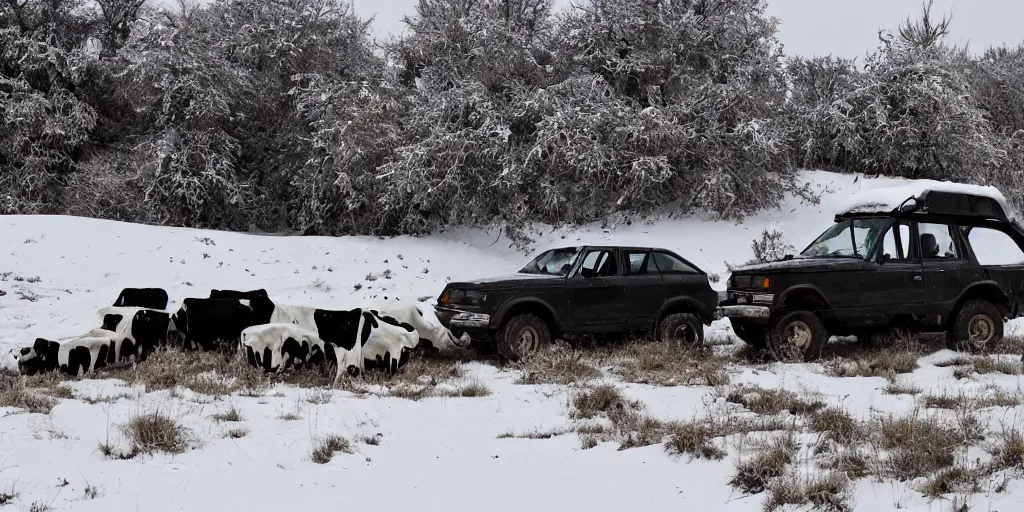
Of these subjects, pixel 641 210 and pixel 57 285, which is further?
pixel 641 210

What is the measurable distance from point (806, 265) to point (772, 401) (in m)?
2.72

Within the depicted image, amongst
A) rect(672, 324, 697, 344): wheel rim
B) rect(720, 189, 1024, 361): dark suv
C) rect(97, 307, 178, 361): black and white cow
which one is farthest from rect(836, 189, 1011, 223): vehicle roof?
rect(97, 307, 178, 361): black and white cow

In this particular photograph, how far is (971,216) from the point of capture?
390 inches

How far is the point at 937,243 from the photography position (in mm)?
9758

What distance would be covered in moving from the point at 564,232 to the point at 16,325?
12.1m

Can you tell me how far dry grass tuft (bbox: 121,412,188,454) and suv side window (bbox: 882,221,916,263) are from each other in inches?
316

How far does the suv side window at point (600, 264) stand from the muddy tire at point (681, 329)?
97 cm

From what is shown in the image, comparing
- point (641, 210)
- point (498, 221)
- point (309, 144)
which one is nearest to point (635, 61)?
point (641, 210)

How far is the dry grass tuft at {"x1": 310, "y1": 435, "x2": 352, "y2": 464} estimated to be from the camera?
5.62 m

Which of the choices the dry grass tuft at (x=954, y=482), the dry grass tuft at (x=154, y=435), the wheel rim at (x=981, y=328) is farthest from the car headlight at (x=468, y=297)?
the wheel rim at (x=981, y=328)

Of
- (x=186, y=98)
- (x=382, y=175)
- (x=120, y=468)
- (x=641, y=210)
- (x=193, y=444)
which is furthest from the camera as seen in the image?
(x=186, y=98)

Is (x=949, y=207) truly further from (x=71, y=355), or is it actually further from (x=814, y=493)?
(x=71, y=355)

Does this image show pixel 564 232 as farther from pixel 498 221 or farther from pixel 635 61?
pixel 635 61

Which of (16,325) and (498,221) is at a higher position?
(498,221)
